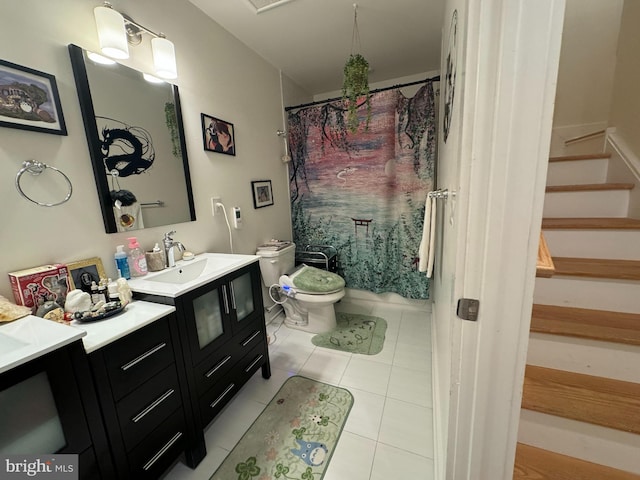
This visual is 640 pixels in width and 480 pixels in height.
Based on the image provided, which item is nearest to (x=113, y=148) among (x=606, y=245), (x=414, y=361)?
(x=414, y=361)

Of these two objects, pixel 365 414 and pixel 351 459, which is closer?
pixel 351 459

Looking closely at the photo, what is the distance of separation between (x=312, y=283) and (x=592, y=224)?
174 cm

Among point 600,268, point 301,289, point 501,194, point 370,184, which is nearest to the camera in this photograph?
point 501,194

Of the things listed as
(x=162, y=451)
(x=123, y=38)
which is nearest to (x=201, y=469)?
(x=162, y=451)

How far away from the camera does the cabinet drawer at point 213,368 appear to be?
118 cm

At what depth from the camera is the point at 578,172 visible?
5.77ft

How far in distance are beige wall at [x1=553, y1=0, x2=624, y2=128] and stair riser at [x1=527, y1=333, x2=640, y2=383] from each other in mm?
1928

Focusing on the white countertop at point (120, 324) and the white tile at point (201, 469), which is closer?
the white countertop at point (120, 324)

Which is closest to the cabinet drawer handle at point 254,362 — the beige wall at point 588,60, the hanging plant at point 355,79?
the hanging plant at point 355,79

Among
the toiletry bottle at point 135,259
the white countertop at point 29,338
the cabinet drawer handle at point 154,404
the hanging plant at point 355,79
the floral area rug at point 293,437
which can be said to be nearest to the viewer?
the white countertop at point 29,338

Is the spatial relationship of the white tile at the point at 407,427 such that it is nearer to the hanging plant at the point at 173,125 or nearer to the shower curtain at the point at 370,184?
the shower curtain at the point at 370,184

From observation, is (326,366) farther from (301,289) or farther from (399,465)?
(399,465)

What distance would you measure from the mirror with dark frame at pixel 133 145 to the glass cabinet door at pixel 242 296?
538 mm

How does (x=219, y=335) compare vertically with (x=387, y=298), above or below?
above
